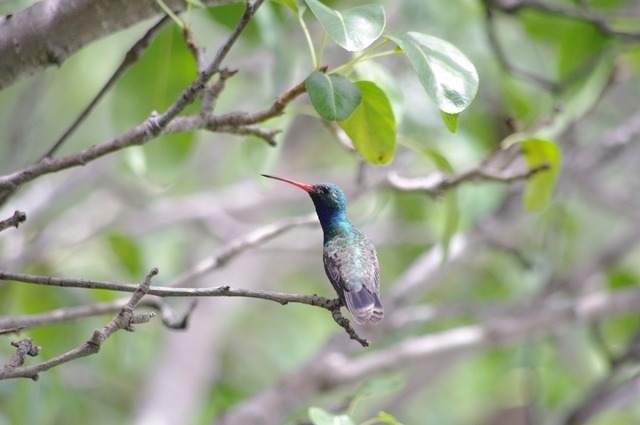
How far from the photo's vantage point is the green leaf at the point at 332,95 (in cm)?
172

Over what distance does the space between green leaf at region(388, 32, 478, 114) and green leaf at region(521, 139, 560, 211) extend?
72 centimetres

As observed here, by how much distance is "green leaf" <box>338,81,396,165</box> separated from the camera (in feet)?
6.41

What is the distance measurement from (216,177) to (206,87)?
15.1ft

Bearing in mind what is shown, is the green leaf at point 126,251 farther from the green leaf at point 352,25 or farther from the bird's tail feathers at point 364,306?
the green leaf at point 352,25

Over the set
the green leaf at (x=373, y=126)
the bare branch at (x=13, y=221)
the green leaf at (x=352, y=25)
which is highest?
the green leaf at (x=352, y=25)

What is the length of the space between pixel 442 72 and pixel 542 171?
89cm

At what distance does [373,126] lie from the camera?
2033 millimetres

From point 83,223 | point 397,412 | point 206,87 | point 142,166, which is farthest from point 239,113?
point 83,223

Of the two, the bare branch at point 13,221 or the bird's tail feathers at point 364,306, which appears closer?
the bare branch at point 13,221

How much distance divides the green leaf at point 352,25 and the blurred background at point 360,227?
707 millimetres

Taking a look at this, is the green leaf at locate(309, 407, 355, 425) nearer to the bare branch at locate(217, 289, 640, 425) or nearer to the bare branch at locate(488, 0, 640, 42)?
the bare branch at locate(217, 289, 640, 425)

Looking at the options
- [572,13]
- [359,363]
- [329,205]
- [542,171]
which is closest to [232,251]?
[329,205]

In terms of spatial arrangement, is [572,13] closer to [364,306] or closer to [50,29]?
[364,306]

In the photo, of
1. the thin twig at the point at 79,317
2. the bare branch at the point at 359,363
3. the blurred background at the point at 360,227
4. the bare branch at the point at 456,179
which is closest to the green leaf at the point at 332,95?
the thin twig at the point at 79,317
